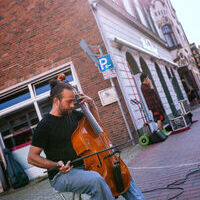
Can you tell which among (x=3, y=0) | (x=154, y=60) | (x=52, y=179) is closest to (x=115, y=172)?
(x=52, y=179)

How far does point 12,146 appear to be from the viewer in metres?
Answer: 9.68

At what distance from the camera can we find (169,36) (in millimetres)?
26750

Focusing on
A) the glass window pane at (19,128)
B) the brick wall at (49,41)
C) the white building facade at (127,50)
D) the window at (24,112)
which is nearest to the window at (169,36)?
the white building facade at (127,50)

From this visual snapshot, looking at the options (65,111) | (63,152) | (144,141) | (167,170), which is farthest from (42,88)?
(63,152)

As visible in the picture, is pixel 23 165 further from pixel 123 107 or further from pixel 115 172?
pixel 115 172

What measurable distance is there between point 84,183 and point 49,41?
8038 millimetres

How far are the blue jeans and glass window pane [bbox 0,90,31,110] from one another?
7.83 m

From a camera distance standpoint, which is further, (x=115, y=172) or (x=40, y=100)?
(x=40, y=100)

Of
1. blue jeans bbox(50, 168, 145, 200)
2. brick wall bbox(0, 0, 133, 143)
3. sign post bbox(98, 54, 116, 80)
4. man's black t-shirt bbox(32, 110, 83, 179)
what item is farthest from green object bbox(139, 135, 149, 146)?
blue jeans bbox(50, 168, 145, 200)

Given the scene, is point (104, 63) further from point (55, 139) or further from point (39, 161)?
point (39, 161)

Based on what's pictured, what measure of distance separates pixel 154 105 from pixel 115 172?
6.30 metres

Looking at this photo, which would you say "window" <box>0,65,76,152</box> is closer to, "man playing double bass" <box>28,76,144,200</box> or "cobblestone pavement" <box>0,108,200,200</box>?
"cobblestone pavement" <box>0,108,200,200</box>

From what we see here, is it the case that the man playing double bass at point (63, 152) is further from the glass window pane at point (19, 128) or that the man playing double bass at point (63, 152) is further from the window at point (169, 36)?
the window at point (169, 36)

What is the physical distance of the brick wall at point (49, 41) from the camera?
892 centimetres
